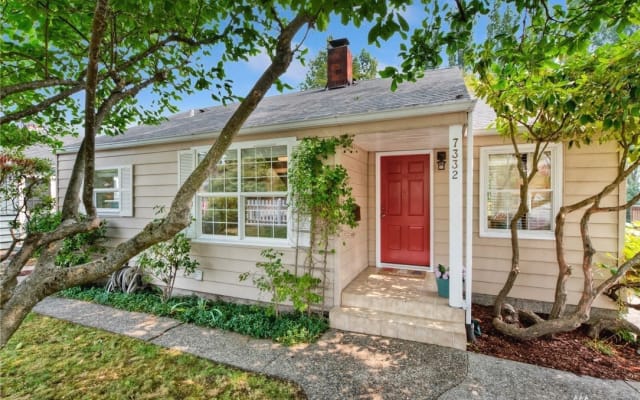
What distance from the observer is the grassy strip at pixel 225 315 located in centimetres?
368

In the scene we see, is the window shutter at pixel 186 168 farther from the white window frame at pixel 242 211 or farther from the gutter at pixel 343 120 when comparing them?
the gutter at pixel 343 120

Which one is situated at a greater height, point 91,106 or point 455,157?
point 91,106

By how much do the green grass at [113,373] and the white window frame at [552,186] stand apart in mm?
3855

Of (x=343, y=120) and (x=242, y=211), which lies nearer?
(x=343, y=120)

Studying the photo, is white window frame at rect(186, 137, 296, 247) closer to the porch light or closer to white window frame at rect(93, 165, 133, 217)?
white window frame at rect(93, 165, 133, 217)

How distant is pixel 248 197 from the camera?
15.5 ft

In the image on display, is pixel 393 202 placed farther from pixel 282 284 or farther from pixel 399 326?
pixel 282 284

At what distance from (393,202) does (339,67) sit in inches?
140

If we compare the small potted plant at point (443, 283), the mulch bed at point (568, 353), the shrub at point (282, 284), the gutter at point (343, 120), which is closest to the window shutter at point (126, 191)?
the gutter at point (343, 120)

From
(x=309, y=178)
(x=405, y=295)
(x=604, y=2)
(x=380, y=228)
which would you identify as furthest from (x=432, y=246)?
(x=604, y=2)

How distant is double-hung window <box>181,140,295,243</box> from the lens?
449 centimetres

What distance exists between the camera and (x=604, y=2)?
206 cm

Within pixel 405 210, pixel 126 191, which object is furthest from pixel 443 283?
pixel 126 191

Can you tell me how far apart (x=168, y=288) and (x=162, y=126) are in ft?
13.8
